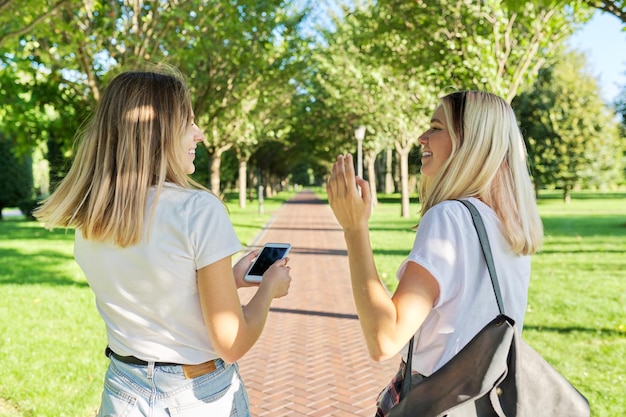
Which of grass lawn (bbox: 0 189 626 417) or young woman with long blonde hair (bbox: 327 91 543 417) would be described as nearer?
young woman with long blonde hair (bbox: 327 91 543 417)

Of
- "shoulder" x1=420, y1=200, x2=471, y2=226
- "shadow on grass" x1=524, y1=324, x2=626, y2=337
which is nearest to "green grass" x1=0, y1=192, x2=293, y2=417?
"shoulder" x1=420, y1=200, x2=471, y2=226

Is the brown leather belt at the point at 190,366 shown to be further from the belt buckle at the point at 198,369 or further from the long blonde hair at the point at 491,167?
the long blonde hair at the point at 491,167

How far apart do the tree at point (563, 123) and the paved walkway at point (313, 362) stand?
33.8 meters

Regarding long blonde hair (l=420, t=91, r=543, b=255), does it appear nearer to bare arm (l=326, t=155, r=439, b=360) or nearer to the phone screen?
bare arm (l=326, t=155, r=439, b=360)

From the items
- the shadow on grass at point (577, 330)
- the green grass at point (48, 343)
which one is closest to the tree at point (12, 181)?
the green grass at point (48, 343)

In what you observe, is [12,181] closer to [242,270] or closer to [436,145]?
[242,270]

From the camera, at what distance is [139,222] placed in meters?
1.72

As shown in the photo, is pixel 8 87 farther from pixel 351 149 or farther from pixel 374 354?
pixel 351 149

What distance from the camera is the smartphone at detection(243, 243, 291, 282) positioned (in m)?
2.08

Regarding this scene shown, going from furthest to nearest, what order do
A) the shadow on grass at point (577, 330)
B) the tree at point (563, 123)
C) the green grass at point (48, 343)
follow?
the tree at point (563, 123)
the shadow on grass at point (577, 330)
the green grass at point (48, 343)

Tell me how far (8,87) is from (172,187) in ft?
45.4

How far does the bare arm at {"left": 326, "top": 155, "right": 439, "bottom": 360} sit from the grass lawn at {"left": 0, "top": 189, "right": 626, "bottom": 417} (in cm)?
225

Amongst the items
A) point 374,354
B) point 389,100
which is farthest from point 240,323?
point 389,100

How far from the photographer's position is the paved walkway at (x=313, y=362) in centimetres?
512
